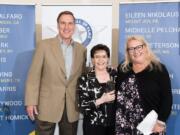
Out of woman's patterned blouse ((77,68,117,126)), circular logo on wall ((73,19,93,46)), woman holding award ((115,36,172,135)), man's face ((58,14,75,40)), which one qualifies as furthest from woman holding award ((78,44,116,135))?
circular logo on wall ((73,19,93,46))

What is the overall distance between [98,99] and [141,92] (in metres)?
0.37

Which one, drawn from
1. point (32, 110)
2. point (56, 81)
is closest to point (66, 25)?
point (56, 81)

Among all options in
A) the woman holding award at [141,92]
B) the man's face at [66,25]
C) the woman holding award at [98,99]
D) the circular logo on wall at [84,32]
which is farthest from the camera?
the circular logo on wall at [84,32]

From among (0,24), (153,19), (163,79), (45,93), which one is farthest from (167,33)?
(0,24)

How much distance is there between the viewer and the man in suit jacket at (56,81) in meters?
2.98

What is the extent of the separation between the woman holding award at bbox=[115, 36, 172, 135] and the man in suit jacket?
49 cm

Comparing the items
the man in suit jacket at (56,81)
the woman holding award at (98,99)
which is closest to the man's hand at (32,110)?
the man in suit jacket at (56,81)

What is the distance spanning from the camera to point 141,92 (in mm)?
2658

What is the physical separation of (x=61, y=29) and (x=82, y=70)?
42 cm

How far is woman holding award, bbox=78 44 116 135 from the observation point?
2822mm

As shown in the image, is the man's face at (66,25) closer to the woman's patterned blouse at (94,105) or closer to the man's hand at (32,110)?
the woman's patterned blouse at (94,105)

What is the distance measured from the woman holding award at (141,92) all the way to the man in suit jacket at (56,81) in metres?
0.49

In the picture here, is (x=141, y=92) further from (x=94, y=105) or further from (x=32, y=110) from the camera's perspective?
(x=32, y=110)

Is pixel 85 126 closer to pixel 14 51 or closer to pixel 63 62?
pixel 63 62
